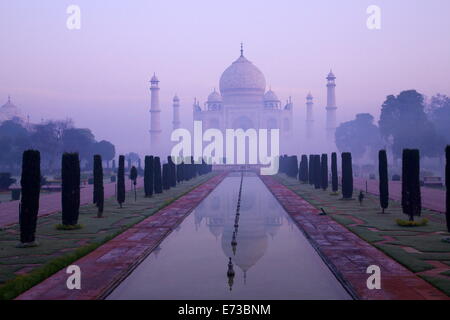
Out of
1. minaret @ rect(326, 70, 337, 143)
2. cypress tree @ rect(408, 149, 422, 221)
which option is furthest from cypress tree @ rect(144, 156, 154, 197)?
minaret @ rect(326, 70, 337, 143)

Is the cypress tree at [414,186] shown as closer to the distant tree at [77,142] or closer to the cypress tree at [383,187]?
the cypress tree at [383,187]

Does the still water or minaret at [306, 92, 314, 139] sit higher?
minaret at [306, 92, 314, 139]

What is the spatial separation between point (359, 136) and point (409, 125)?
1025 inches

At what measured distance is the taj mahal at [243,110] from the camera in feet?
241

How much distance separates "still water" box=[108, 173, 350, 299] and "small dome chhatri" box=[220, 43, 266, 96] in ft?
200

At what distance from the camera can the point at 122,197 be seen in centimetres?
2005

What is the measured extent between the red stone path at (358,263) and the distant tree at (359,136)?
6059cm

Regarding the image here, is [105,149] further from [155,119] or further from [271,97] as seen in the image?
[271,97]

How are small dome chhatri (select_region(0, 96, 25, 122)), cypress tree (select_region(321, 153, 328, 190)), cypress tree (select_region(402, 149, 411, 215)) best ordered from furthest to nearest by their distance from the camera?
→ small dome chhatri (select_region(0, 96, 25, 122)) < cypress tree (select_region(321, 153, 328, 190)) < cypress tree (select_region(402, 149, 411, 215))

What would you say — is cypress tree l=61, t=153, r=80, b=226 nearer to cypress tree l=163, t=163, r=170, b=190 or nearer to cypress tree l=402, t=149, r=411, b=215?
cypress tree l=402, t=149, r=411, b=215

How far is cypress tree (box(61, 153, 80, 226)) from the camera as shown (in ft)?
47.8

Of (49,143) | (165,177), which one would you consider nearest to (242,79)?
(49,143)
